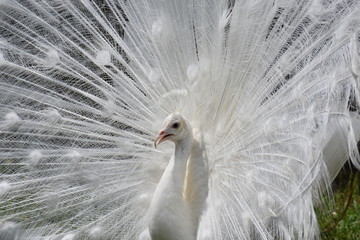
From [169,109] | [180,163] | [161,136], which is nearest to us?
[161,136]

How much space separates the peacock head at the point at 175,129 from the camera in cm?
295

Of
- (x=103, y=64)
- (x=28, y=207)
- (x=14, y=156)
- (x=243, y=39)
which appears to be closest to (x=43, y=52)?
(x=103, y=64)

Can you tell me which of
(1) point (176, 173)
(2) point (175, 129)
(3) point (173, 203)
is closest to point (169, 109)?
(2) point (175, 129)

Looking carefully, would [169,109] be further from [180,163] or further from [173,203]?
[173,203]

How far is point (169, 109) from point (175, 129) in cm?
30

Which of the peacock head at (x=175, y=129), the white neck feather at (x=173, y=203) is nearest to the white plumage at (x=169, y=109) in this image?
the white neck feather at (x=173, y=203)

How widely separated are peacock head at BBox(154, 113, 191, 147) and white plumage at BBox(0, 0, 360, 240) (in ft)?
0.43

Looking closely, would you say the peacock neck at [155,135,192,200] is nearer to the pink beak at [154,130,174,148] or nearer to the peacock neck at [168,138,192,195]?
the peacock neck at [168,138,192,195]

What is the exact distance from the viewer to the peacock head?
2951 mm

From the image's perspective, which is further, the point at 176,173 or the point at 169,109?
the point at 169,109

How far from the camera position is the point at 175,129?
2.98 meters

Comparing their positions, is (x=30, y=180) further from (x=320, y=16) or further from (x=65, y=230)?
(x=320, y=16)

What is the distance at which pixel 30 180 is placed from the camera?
329 cm

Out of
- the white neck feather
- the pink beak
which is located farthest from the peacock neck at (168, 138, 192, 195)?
the pink beak
